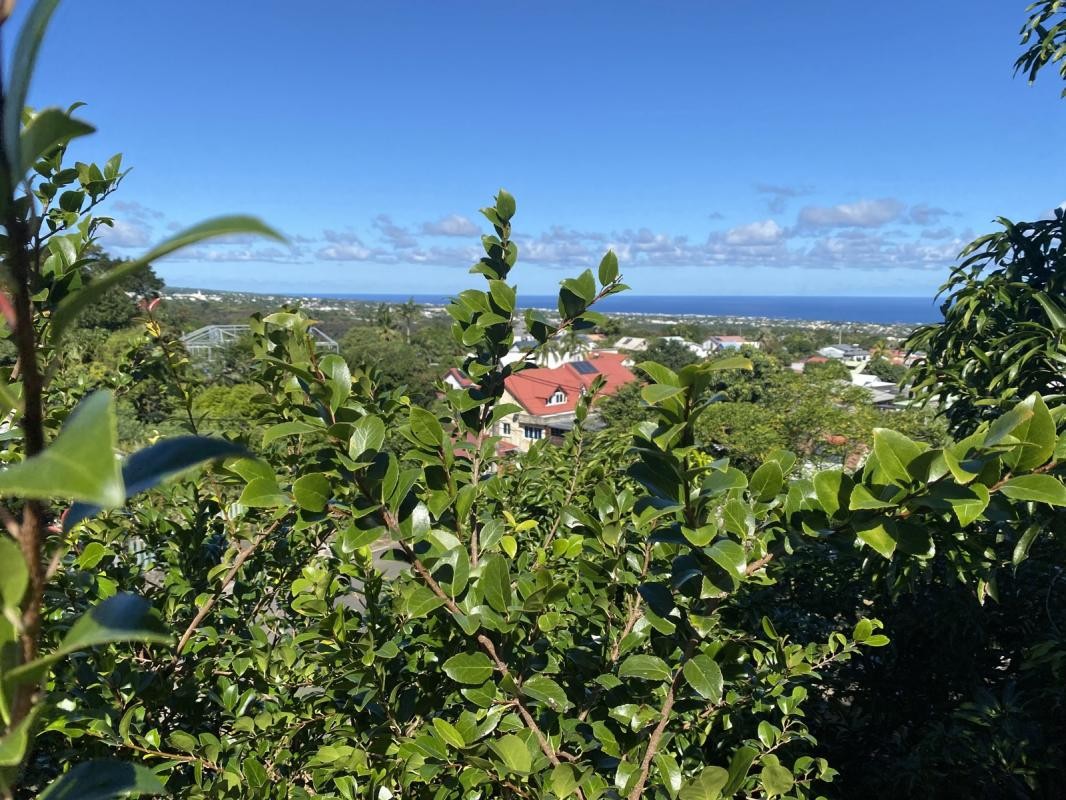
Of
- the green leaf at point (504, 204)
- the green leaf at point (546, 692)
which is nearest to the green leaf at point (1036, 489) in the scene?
the green leaf at point (546, 692)

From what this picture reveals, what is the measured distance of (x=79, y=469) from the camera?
0.35 meters

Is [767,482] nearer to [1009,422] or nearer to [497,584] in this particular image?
[1009,422]

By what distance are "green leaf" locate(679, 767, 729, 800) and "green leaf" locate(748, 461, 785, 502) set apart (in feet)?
1.65

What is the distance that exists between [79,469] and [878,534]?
3.26 feet

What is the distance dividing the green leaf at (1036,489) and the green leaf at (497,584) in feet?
2.72

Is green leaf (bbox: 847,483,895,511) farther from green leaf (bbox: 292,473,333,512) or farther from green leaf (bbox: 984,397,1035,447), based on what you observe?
green leaf (bbox: 292,473,333,512)

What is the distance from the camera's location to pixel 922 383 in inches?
171

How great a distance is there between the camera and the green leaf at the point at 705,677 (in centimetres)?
106

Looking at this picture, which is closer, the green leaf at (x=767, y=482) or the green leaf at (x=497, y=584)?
the green leaf at (x=767, y=482)

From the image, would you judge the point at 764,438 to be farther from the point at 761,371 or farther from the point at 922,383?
the point at 922,383

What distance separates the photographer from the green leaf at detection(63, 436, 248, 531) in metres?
0.52

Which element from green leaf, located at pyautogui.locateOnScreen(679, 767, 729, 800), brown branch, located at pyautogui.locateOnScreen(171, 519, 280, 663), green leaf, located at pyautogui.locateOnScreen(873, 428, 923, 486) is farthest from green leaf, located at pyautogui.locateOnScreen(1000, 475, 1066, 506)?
brown branch, located at pyautogui.locateOnScreen(171, 519, 280, 663)

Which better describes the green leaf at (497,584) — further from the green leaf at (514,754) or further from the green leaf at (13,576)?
the green leaf at (13,576)

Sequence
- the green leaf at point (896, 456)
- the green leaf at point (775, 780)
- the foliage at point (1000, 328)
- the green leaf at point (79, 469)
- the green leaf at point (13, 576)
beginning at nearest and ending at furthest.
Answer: the green leaf at point (79, 469) < the green leaf at point (13, 576) < the green leaf at point (896, 456) < the green leaf at point (775, 780) < the foliage at point (1000, 328)
